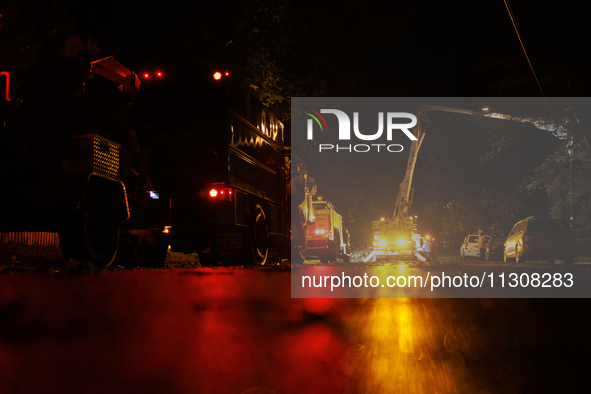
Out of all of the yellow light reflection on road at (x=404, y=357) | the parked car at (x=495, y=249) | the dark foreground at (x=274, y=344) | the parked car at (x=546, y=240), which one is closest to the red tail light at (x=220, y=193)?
the dark foreground at (x=274, y=344)

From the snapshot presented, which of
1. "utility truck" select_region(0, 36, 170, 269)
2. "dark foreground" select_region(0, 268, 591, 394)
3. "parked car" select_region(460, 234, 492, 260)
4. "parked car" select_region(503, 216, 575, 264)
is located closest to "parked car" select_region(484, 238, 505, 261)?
"parked car" select_region(460, 234, 492, 260)

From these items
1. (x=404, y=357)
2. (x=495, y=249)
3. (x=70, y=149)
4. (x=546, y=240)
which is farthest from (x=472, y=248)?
(x=404, y=357)

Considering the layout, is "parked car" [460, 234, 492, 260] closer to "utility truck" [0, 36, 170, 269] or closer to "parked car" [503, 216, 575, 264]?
"parked car" [503, 216, 575, 264]

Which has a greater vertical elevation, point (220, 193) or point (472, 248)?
point (220, 193)

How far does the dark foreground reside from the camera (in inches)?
120

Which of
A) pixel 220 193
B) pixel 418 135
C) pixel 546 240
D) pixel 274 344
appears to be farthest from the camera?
pixel 418 135

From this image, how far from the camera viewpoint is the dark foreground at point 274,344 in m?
3.04

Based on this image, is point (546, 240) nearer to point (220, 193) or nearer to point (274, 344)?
point (220, 193)

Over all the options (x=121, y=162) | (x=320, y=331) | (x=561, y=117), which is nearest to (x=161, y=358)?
(x=320, y=331)

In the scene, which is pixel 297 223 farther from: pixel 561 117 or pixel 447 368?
pixel 447 368

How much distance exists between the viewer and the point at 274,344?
3.90 metres

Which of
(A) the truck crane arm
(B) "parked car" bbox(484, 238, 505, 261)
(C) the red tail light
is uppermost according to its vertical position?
(A) the truck crane arm

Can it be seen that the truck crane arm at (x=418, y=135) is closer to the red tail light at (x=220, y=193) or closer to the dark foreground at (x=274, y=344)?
the red tail light at (x=220, y=193)

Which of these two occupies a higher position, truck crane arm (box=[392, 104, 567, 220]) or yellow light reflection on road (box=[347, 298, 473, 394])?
truck crane arm (box=[392, 104, 567, 220])
